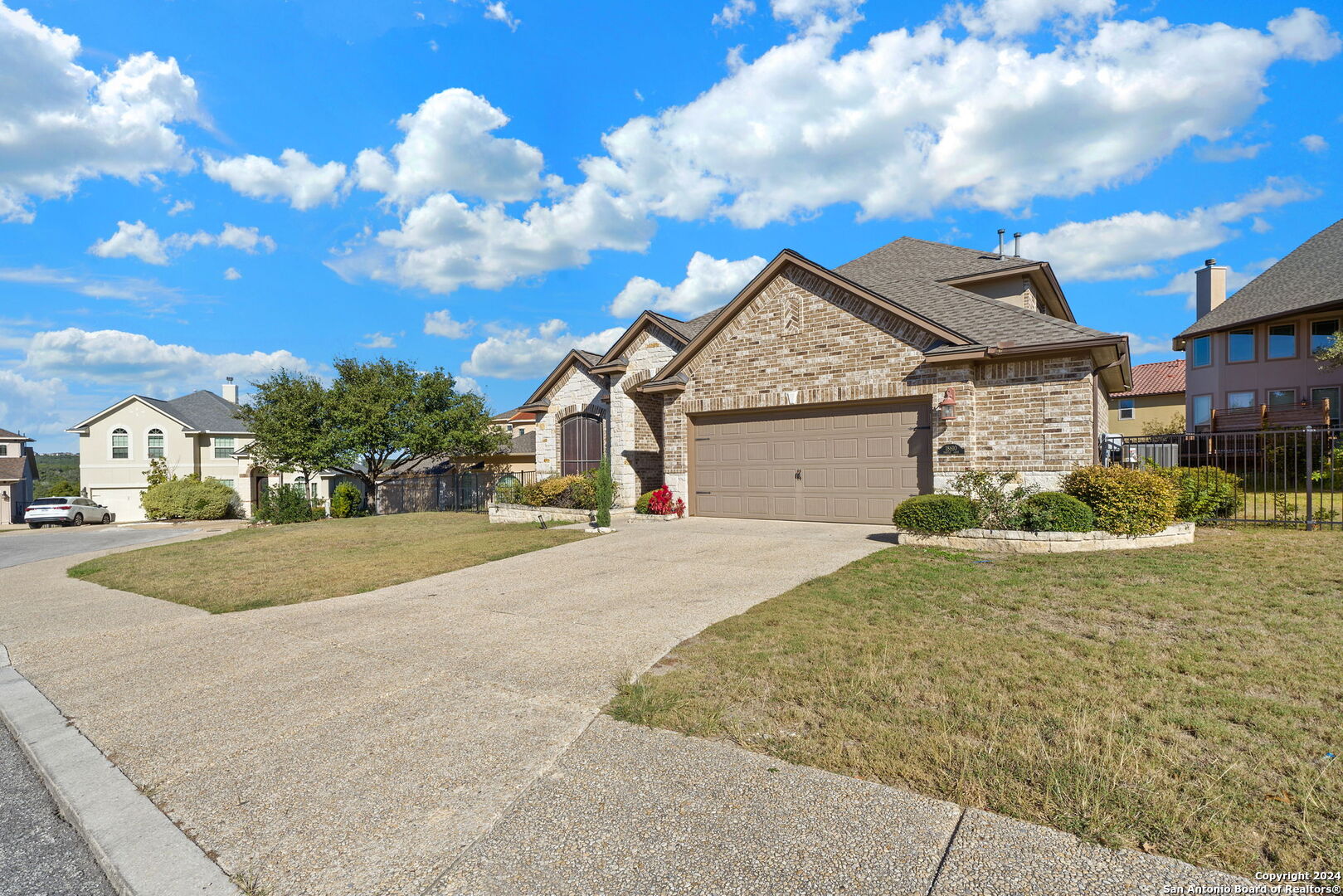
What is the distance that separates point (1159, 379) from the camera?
38719 mm

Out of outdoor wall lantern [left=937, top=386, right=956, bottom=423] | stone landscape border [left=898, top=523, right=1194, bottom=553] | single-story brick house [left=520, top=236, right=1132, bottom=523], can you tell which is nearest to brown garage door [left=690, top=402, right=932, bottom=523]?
single-story brick house [left=520, top=236, right=1132, bottom=523]

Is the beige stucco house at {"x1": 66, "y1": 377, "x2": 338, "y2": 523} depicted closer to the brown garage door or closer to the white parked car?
the white parked car

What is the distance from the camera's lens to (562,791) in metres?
3.36

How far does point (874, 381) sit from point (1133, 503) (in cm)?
495

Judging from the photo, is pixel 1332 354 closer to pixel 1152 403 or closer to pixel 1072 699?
pixel 1152 403

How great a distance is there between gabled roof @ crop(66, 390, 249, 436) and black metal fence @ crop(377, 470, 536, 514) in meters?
13.2

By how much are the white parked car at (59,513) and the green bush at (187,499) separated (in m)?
2.48

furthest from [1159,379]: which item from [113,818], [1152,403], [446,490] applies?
[113,818]

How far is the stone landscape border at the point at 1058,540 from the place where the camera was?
995 centimetres

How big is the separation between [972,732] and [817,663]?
139cm

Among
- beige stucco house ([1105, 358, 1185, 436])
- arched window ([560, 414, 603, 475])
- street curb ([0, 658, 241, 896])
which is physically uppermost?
beige stucco house ([1105, 358, 1185, 436])

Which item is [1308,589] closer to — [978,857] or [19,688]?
[978,857]

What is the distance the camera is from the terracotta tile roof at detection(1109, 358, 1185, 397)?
3719 cm

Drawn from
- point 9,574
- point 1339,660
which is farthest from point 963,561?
point 9,574
